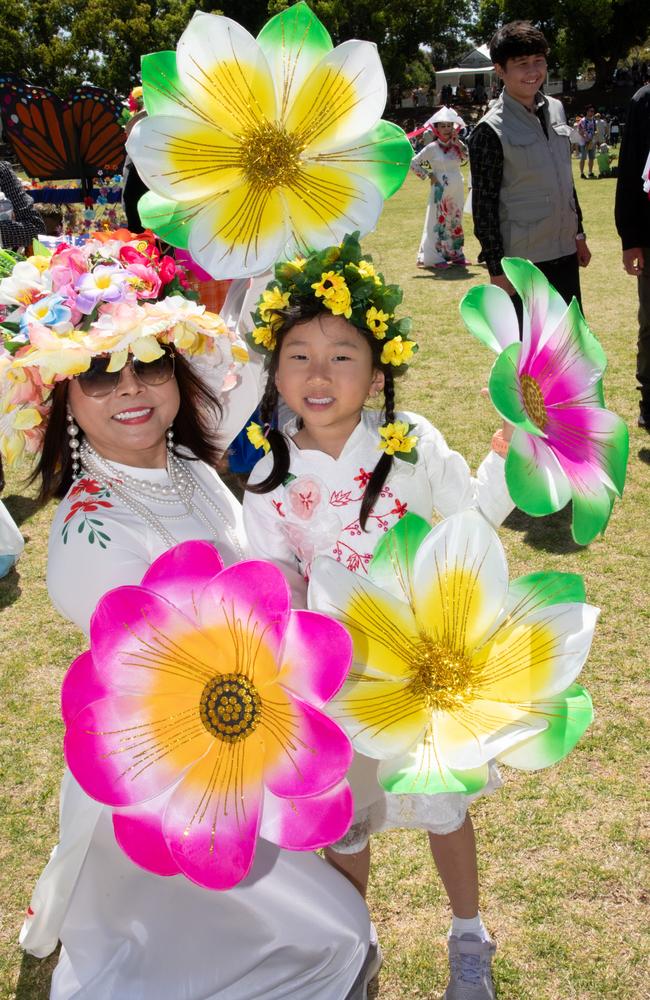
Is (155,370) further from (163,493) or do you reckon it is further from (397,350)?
(397,350)

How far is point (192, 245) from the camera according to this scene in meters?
1.54

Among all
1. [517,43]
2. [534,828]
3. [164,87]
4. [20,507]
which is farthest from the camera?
[20,507]

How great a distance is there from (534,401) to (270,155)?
667mm

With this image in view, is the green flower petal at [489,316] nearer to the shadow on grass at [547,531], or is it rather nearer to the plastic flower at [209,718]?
the plastic flower at [209,718]

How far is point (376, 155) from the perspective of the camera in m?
1.54

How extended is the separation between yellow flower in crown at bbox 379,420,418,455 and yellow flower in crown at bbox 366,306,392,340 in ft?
0.61

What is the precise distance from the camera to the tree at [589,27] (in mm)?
35344

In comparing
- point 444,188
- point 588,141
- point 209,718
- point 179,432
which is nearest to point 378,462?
point 179,432

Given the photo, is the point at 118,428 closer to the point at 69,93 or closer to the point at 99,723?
the point at 99,723

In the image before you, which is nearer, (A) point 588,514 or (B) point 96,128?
(A) point 588,514

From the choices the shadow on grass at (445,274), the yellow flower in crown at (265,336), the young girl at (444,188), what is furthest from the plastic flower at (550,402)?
the young girl at (444,188)

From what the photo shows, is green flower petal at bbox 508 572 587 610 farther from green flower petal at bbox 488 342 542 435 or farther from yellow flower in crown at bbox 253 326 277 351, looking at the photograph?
yellow flower in crown at bbox 253 326 277 351

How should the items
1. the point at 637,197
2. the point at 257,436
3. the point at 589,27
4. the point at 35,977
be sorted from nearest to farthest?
the point at 257,436 < the point at 35,977 < the point at 637,197 < the point at 589,27

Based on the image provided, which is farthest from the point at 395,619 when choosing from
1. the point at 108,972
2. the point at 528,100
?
the point at 528,100
